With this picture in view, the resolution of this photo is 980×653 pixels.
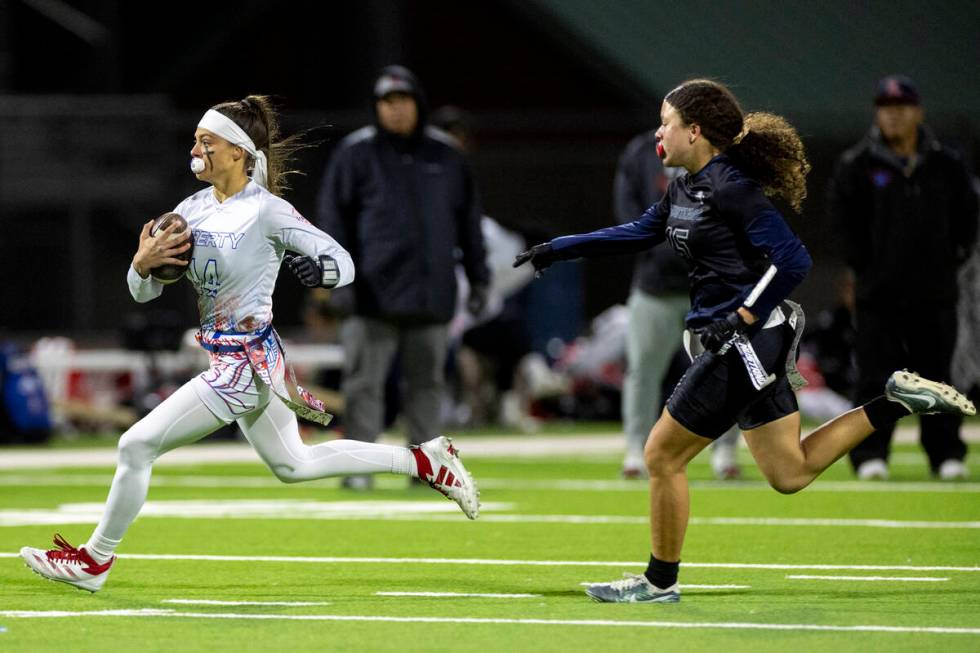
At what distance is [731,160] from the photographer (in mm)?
7828

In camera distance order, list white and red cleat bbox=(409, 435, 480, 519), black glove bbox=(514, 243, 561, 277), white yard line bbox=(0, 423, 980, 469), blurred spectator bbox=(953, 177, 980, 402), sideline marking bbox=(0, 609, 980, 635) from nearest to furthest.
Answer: sideline marking bbox=(0, 609, 980, 635) → black glove bbox=(514, 243, 561, 277) → white and red cleat bbox=(409, 435, 480, 519) → white yard line bbox=(0, 423, 980, 469) → blurred spectator bbox=(953, 177, 980, 402)

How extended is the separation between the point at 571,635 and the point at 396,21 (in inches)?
823

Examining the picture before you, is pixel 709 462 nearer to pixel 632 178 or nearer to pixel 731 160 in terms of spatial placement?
pixel 632 178

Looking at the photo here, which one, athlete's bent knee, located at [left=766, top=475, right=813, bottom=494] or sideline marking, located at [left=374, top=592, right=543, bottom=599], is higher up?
athlete's bent knee, located at [left=766, top=475, right=813, bottom=494]

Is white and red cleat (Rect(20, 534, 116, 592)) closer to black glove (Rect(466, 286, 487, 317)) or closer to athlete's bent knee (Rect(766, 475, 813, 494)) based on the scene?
athlete's bent knee (Rect(766, 475, 813, 494))

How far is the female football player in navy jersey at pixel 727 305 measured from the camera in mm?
7594

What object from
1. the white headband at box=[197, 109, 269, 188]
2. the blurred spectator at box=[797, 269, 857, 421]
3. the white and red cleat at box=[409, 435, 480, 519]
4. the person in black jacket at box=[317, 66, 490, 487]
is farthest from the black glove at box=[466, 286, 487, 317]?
the blurred spectator at box=[797, 269, 857, 421]

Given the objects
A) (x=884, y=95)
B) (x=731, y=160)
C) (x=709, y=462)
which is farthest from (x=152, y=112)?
(x=731, y=160)

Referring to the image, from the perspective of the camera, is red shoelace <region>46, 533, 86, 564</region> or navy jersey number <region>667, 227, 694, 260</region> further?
red shoelace <region>46, 533, 86, 564</region>

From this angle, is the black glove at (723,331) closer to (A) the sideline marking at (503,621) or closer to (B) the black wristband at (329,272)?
(A) the sideline marking at (503,621)

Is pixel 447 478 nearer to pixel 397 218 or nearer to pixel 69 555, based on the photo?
pixel 69 555

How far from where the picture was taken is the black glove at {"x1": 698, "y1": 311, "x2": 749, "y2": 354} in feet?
24.7

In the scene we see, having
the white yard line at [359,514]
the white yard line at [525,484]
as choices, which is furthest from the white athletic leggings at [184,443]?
the white yard line at [525,484]

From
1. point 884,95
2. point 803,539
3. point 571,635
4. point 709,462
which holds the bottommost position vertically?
point 709,462
